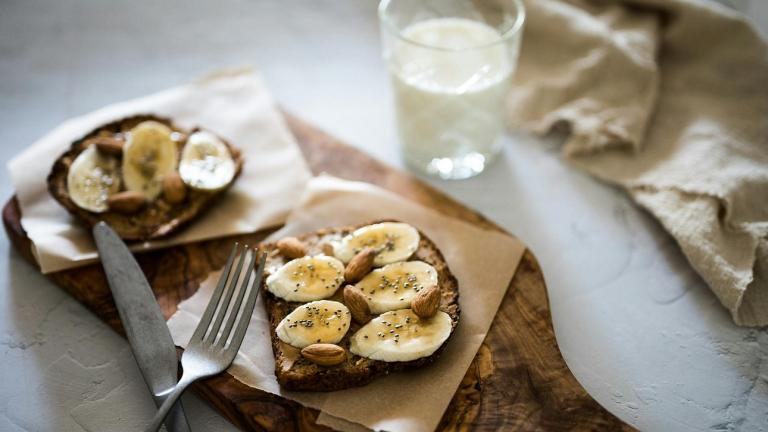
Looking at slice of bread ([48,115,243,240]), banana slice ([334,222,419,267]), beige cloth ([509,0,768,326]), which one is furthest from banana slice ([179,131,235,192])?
beige cloth ([509,0,768,326])

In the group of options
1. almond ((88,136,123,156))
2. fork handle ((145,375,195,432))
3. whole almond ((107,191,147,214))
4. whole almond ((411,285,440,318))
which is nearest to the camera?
fork handle ((145,375,195,432))

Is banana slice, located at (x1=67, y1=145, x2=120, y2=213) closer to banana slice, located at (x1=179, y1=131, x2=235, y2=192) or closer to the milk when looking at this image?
banana slice, located at (x1=179, y1=131, x2=235, y2=192)

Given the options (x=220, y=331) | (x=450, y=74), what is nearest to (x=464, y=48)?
(x=450, y=74)

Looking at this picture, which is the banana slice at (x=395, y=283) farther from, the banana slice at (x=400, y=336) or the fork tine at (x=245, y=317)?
the fork tine at (x=245, y=317)

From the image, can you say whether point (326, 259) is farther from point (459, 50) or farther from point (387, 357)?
point (459, 50)

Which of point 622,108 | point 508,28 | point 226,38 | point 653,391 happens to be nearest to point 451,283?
point 653,391
